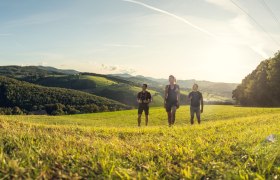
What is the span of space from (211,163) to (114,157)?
1.57m

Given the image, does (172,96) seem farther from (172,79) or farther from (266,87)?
(266,87)

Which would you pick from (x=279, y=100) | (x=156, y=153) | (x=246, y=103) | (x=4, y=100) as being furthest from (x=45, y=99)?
(x=156, y=153)

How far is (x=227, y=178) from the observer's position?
463cm

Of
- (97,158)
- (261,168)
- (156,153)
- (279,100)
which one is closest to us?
(261,168)

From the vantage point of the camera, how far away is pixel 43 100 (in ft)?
475

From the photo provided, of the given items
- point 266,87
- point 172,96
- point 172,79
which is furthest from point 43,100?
point 172,79

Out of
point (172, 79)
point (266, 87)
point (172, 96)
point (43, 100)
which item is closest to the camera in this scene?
point (172, 79)

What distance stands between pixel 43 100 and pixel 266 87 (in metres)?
99.7

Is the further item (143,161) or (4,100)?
(4,100)

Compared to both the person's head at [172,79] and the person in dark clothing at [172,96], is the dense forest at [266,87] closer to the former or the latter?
the person in dark clothing at [172,96]

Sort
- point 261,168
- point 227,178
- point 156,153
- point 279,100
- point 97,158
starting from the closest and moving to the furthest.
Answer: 1. point 227,178
2. point 261,168
3. point 97,158
4. point 156,153
5. point 279,100

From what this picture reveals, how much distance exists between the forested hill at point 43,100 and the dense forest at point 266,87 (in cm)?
6450

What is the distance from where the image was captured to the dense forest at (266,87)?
64.2m

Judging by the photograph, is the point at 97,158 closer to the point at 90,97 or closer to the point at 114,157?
the point at 114,157
